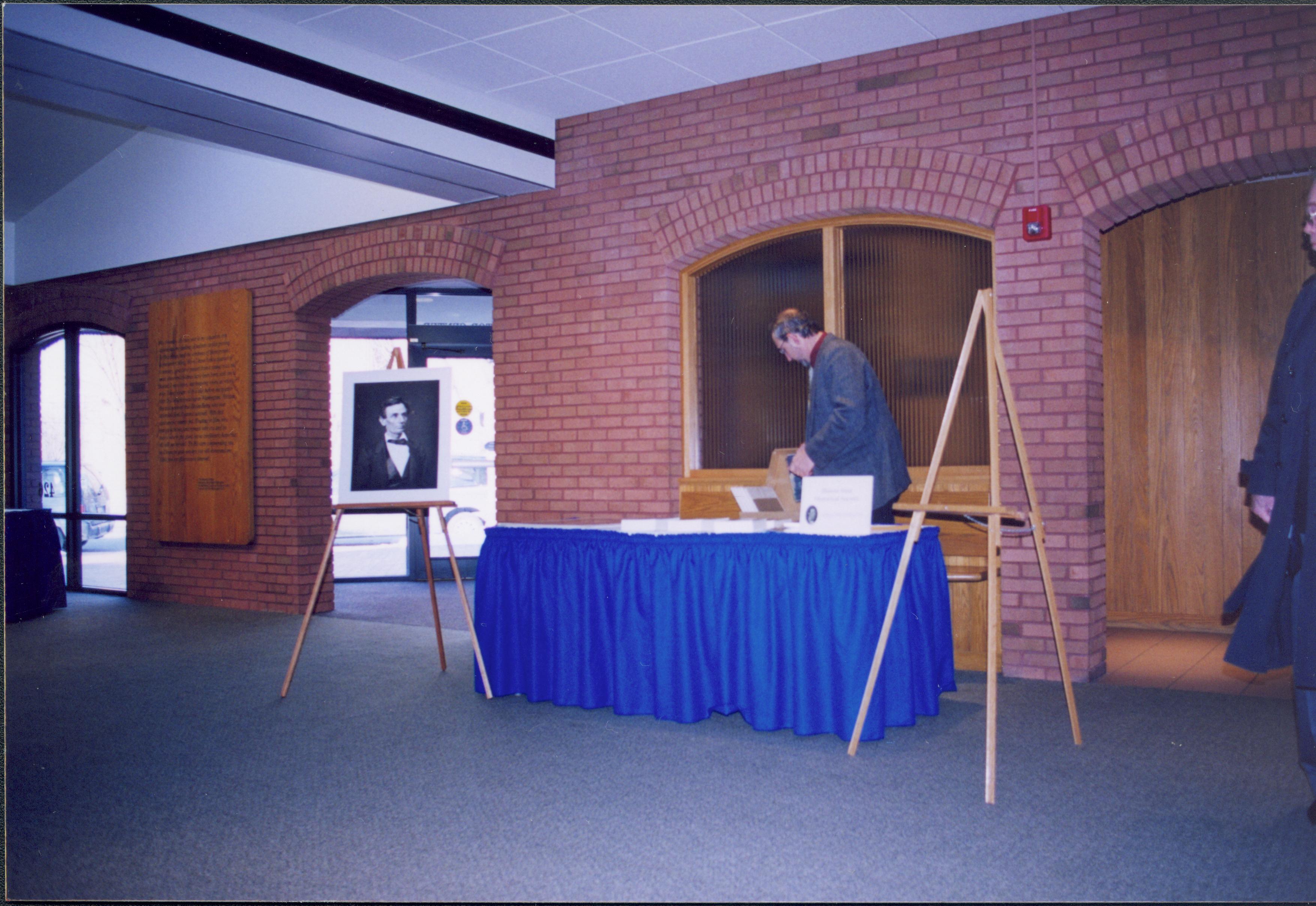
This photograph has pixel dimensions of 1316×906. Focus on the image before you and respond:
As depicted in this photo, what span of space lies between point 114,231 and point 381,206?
3.06 m

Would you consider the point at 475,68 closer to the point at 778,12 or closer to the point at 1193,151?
the point at 778,12

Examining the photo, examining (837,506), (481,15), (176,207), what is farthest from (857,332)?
(176,207)

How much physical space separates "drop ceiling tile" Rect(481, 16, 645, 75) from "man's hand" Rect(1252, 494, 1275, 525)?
3470 millimetres

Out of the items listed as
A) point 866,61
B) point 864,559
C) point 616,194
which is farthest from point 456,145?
point 864,559

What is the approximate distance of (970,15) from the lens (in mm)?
4582

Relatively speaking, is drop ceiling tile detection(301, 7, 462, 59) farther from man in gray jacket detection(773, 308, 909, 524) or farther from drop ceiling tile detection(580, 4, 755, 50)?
man in gray jacket detection(773, 308, 909, 524)

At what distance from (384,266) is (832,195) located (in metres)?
3.22

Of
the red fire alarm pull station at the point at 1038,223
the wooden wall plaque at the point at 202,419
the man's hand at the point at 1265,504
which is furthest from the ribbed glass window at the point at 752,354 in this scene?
the wooden wall plaque at the point at 202,419

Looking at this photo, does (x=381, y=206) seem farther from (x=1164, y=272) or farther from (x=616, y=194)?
(x=1164, y=272)

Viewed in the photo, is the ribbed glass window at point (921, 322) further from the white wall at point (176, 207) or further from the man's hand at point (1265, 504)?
the white wall at point (176, 207)

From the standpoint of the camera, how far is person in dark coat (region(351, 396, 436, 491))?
4715mm

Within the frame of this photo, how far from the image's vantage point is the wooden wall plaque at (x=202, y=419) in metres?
7.39

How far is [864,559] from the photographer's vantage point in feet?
11.5

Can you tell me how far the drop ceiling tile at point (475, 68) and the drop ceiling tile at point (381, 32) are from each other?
88mm
